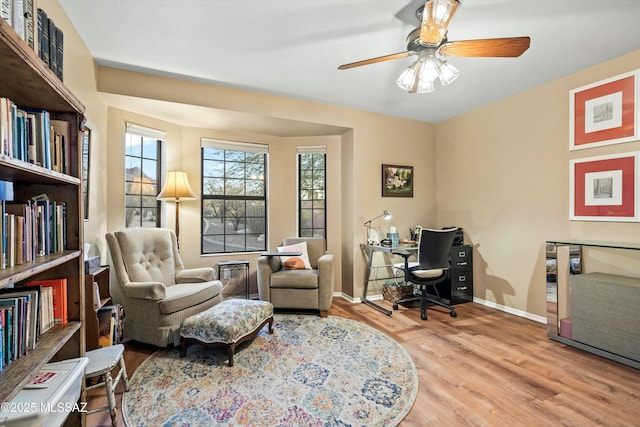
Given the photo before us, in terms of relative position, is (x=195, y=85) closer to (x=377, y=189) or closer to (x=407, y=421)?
(x=377, y=189)

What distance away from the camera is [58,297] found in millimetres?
1334

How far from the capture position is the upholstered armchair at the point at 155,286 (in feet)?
7.77

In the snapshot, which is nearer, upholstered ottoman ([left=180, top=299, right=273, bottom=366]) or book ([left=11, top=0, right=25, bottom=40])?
book ([left=11, top=0, right=25, bottom=40])

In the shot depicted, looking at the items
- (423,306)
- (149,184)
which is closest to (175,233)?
(149,184)

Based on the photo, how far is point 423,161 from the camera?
14.1 ft

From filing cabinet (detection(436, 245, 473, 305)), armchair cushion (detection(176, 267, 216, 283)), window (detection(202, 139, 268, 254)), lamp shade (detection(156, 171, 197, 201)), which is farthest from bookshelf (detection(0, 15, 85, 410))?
filing cabinet (detection(436, 245, 473, 305))

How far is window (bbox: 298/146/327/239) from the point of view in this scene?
4.27 meters

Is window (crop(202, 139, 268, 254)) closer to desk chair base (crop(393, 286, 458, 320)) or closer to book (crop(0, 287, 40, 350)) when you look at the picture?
desk chair base (crop(393, 286, 458, 320))

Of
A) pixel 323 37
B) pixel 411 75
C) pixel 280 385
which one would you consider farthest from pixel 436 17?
pixel 280 385

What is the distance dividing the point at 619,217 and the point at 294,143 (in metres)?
3.64

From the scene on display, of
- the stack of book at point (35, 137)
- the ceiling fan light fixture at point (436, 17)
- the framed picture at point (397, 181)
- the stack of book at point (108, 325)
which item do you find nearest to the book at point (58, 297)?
the stack of book at point (35, 137)

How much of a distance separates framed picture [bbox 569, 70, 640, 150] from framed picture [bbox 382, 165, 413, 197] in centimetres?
181

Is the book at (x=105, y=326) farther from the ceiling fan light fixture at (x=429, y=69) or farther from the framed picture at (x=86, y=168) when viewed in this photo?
the ceiling fan light fixture at (x=429, y=69)

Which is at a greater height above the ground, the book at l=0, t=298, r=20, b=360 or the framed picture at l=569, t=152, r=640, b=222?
the framed picture at l=569, t=152, r=640, b=222
